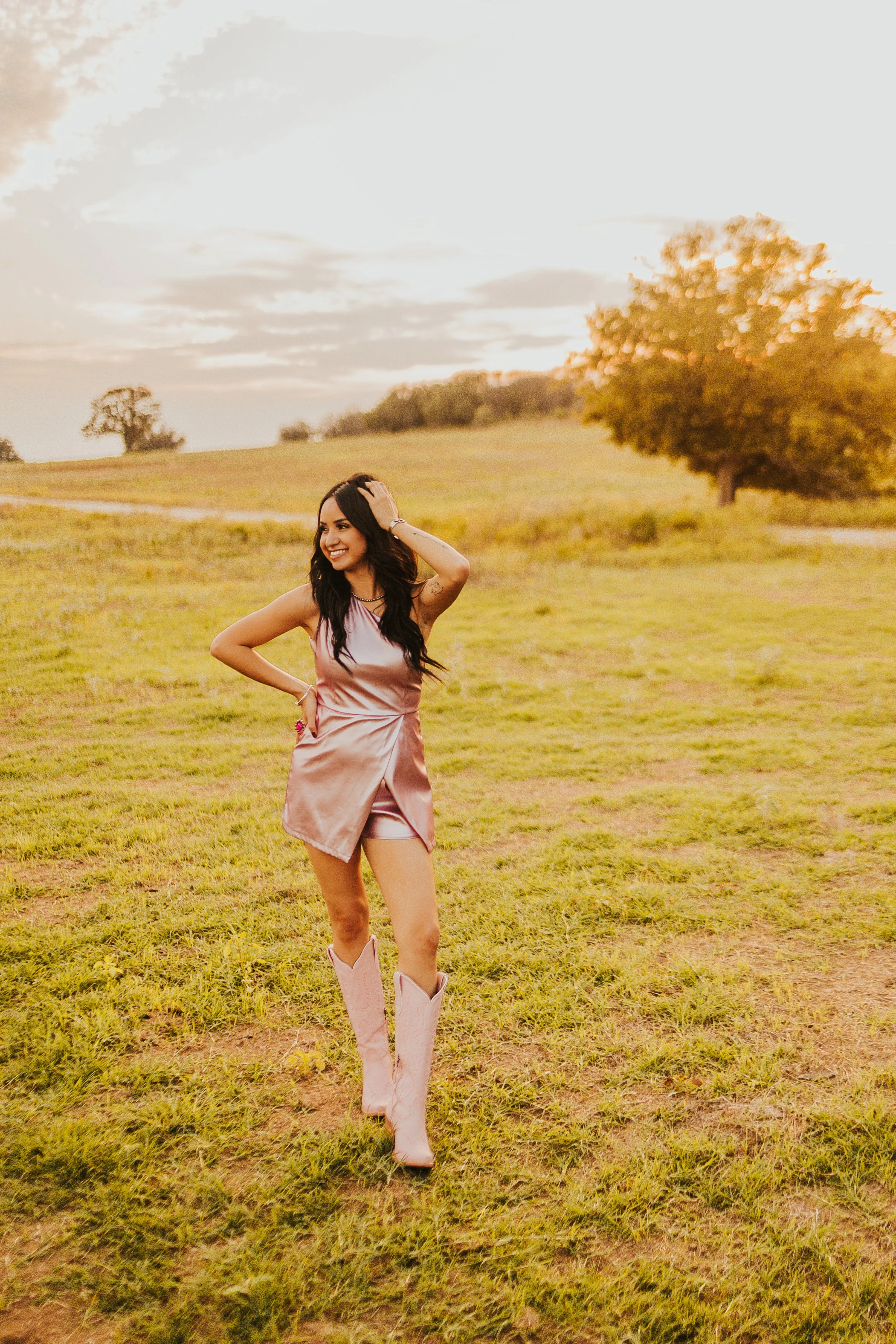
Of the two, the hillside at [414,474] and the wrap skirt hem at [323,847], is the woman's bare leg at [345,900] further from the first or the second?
the hillside at [414,474]

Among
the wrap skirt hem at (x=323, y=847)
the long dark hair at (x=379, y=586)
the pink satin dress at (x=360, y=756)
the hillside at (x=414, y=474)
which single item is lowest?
the wrap skirt hem at (x=323, y=847)

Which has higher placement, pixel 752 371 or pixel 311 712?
pixel 752 371

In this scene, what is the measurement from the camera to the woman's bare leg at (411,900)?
118 inches

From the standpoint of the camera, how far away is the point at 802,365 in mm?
23344

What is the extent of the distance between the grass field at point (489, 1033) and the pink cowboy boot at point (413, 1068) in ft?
0.32

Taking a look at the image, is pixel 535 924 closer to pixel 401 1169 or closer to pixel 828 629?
pixel 401 1169

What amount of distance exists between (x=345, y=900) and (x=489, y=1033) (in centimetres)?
119

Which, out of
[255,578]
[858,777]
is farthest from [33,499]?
[858,777]

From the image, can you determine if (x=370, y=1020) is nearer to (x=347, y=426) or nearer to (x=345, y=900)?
(x=345, y=900)

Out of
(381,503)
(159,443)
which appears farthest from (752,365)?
(381,503)

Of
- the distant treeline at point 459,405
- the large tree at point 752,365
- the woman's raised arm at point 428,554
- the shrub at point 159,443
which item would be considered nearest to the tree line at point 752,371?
the large tree at point 752,365

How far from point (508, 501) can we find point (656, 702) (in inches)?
750

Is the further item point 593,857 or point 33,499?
point 33,499

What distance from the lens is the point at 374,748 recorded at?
3115 millimetres
